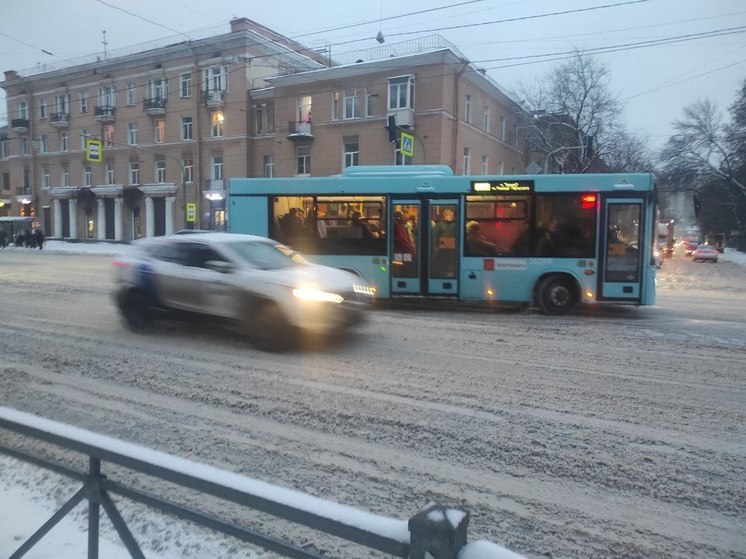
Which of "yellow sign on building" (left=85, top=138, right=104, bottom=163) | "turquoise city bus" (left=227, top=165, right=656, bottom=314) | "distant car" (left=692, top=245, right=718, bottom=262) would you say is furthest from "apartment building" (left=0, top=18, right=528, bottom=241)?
"turquoise city bus" (left=227, top=165, right=656, bottom=314)

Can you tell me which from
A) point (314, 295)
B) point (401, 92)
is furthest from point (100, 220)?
point (314, 295)

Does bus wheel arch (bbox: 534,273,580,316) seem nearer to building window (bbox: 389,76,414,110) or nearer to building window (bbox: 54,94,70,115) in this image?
building window (bbox: 389,76,414,110)

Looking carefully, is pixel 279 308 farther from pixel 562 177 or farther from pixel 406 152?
pixel 406 152

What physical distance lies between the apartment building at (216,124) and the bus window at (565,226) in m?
19.6

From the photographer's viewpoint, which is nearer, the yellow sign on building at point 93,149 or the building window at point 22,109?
the yellow sign on building at point 93,149

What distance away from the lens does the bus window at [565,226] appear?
39.7 feet

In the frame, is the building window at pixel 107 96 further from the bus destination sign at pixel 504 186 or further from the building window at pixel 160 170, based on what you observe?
the bus destination sign at pixel 504 186

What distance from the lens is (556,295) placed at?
40.7ft

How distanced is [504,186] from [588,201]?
1814mm

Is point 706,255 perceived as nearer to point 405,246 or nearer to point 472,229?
point 472,229

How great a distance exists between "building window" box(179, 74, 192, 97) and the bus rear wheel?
40.7 m

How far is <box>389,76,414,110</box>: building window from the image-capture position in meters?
34.9

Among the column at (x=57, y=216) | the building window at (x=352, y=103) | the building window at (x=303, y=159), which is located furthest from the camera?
the column at (x=57, y=216)

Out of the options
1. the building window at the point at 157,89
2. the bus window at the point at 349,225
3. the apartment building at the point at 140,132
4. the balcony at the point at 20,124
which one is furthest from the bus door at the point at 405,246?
the balcony at the point at 20,124
